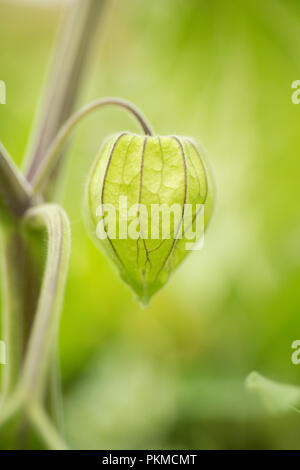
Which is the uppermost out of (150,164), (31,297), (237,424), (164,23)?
(164,23)

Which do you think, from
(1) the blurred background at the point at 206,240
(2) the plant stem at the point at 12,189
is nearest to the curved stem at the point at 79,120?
(2) the plant stem at the point at 12,189

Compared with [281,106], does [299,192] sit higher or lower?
lower

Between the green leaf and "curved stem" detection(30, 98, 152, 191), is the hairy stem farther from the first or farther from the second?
the green leaf

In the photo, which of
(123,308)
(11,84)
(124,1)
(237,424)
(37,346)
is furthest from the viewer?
(124,1)

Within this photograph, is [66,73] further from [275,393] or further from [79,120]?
[275,393]

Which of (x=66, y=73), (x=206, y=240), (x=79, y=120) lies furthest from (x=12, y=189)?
(x=206, y=240)

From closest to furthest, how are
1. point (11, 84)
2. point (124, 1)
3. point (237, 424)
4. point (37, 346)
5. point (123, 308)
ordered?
point (37, 346) → point (237, 424) → point (123, 308) → point (11, 84) → point (124, 1)

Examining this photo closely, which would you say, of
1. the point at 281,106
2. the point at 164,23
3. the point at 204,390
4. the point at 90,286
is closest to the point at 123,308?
the point at 90,286

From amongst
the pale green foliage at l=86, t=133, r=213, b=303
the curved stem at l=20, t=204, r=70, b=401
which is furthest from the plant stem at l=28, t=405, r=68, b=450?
the pale green foliage at l=86, t=133, r=213, b=303

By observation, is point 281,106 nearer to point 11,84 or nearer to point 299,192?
point 299,192
